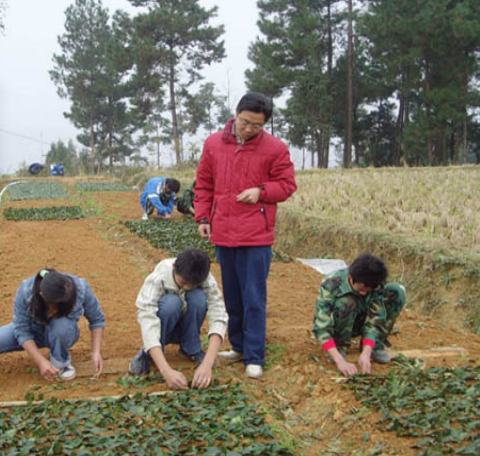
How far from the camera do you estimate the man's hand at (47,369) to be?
3.76 metres

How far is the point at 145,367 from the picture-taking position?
3.98 m

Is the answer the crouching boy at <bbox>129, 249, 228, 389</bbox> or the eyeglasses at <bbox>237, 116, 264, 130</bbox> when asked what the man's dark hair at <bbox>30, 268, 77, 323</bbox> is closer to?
the crouching boy at <bbox>129, 249, 228, 389</bbox>

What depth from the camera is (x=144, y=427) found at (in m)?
3.17

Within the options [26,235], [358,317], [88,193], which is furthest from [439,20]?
[358,317]

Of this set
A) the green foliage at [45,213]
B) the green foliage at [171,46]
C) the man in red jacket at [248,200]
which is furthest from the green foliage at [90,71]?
the man in red jacket at [248,200]

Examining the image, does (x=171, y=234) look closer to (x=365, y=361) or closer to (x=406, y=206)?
(x=406, y=206)

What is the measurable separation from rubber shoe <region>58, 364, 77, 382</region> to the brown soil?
0.06 metres

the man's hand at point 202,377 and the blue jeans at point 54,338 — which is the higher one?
the blue jeans at point 54,338

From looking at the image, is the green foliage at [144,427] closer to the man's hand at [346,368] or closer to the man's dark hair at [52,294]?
the man's dark hair at [52,294]

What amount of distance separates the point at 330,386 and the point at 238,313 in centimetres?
90

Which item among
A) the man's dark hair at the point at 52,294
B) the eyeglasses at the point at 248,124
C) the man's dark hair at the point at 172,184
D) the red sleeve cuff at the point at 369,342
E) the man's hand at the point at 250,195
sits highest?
the eyeglasses at the point at 248,124

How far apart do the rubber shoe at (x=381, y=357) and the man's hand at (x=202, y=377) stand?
1.29 metres

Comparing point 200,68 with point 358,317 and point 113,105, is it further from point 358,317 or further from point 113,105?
point 358,317

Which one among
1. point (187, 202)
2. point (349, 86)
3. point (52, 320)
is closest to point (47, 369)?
point (52, 320)
